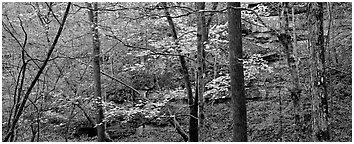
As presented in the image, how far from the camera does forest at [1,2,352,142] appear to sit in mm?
4532

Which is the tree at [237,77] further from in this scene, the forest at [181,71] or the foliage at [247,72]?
the foliage at [247,72]

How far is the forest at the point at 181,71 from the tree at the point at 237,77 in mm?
12

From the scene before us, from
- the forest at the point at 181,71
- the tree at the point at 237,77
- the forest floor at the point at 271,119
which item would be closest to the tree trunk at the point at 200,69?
the forest at the point at 181,71

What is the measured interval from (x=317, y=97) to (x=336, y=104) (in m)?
5.26

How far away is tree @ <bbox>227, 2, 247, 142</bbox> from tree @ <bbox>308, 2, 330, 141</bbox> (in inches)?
33.7

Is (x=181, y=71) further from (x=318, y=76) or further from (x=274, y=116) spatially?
(x=318, y=76)

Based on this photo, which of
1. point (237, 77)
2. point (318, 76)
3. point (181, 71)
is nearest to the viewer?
point (318, 76)

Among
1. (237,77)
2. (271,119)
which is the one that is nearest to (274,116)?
(271,119)

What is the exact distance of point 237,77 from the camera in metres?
4.13

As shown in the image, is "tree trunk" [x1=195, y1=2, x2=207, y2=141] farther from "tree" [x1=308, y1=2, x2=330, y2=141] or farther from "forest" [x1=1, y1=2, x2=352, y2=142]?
"tree" [x1=308, y1=2, x2=330, y2=141]

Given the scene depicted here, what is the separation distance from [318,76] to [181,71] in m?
5.98

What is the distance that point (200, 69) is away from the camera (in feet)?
17.9

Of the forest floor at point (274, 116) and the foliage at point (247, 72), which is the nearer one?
the foliage at point (247, 72)

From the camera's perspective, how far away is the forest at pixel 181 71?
4532 mm
